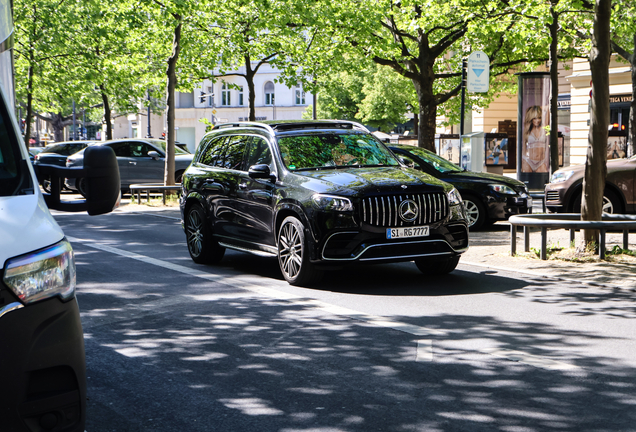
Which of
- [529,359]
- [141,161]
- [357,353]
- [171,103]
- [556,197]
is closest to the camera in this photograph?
[529,359]

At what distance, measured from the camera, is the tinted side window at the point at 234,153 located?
10391 millimetres

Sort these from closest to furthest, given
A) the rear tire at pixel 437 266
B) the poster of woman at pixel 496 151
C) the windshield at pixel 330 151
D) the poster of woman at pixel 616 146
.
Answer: the rear tire at pixel 437 266
the windshield at pixel 330 151
the poster of woman at pixel 616 146
the poster of woman at pixel 496 151

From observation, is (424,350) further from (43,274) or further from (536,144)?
(536,144)

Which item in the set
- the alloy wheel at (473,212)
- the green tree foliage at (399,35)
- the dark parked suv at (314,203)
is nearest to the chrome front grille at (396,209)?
the dark parked suv at (314,203)

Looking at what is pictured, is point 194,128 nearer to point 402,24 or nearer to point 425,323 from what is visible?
point 402,24

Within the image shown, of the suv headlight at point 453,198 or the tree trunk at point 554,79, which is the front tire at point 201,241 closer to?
the suv headlight at point 453,198

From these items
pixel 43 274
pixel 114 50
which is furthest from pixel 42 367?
pixel 114 50

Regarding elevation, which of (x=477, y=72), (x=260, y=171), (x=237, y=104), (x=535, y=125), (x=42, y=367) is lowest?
(x=42, y=367)

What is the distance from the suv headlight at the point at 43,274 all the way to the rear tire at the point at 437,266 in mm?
6575

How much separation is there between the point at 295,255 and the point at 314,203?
0.66 metres

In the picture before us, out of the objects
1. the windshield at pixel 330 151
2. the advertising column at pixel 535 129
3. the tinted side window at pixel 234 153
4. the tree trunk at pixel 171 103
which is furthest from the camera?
the advertising column at pixel 535 129

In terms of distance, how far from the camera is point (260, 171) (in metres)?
9.44

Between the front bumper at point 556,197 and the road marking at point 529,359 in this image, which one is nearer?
the road marking at point 529,359

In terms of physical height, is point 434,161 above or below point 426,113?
below
